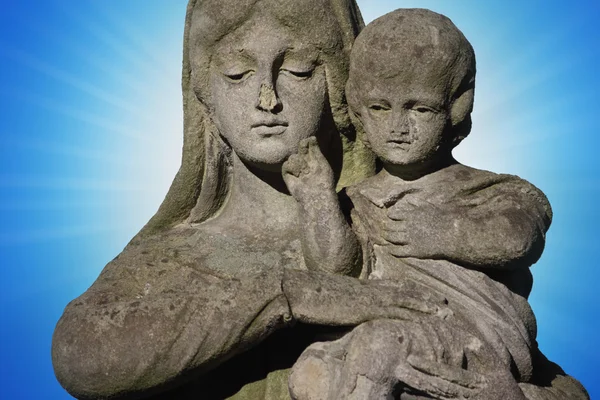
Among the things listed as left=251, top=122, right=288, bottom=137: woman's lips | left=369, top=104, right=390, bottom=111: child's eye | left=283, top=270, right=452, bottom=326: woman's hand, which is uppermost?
left=369, top=104, right=390, bottom=111: child's eye

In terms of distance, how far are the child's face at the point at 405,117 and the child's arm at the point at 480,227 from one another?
171 millimetres

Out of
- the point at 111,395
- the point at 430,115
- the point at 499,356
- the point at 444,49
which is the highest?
Result: the point at 444,49

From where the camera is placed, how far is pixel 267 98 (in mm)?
3311

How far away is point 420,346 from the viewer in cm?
290

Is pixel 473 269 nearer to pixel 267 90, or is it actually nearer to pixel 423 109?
pixel 423 109

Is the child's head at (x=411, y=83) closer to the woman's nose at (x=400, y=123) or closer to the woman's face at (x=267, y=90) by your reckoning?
the woman's nose at (x=400, y=123)

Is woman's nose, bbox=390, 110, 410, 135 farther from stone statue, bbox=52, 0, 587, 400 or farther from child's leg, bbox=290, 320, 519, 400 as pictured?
child's leg, bbox=290, 320, 519, 400

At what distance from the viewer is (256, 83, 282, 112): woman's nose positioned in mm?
3311

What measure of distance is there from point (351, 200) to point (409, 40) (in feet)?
2.14

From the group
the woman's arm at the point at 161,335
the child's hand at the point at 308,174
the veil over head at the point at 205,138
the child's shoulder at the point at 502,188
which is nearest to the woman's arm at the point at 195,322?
the woman's arm at the point at 161,335

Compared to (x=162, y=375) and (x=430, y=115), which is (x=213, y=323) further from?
(x=430, y=115)

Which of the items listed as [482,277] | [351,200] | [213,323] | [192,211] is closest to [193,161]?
[192,211]

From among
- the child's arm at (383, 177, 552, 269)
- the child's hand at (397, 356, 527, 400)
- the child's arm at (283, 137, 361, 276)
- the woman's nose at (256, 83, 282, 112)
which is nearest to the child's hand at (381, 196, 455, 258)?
the child's arm at (383, 177, 552, 269)

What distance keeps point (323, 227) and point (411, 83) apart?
55 cm
